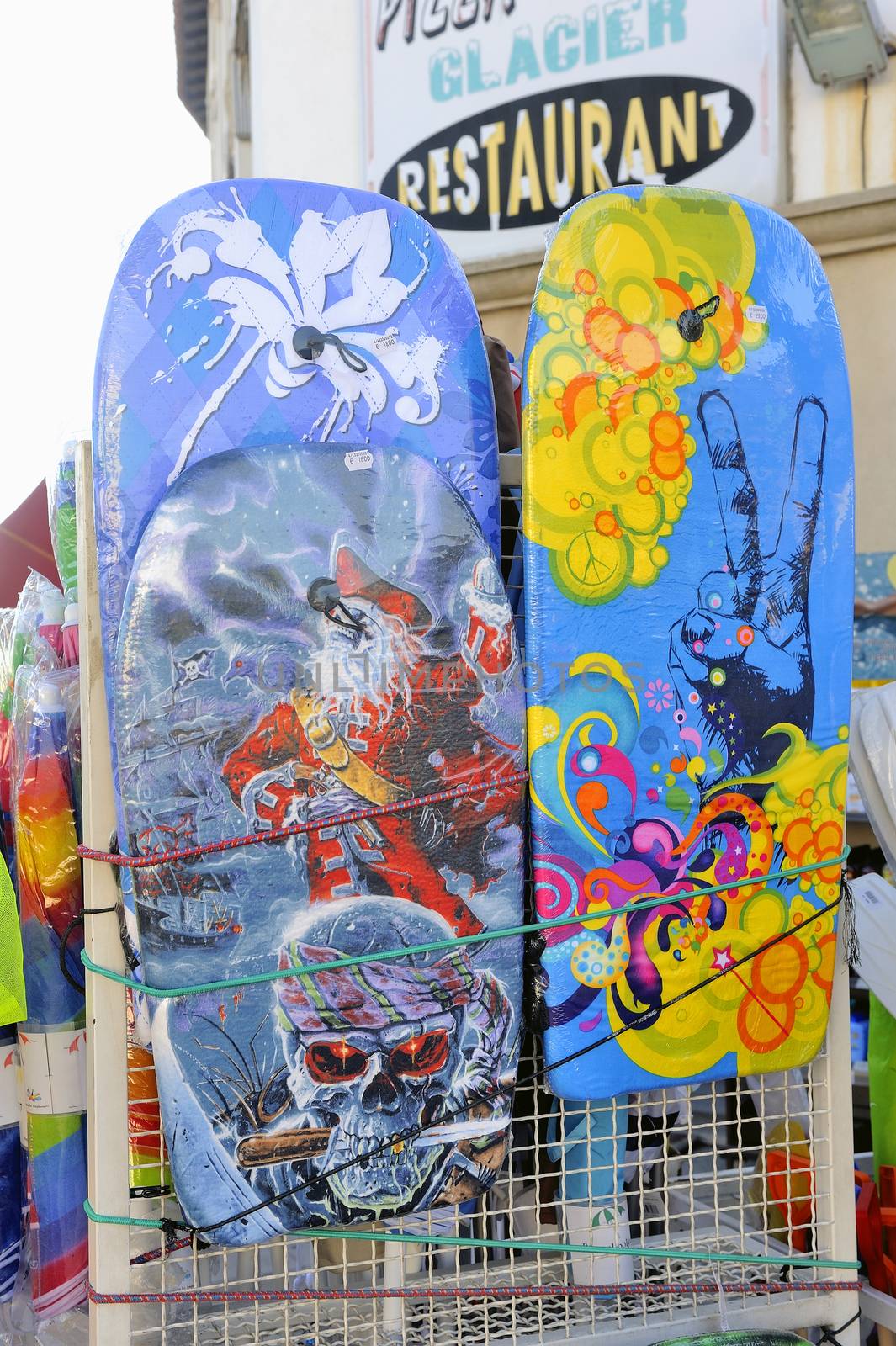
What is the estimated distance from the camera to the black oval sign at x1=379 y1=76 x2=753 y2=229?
3469 millimetres

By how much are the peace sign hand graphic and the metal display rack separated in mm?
251

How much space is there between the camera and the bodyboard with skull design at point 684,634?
1290 millimetres

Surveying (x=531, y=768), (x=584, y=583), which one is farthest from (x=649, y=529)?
(x=531, y=768)

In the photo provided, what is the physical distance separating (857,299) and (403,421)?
8.24 ft

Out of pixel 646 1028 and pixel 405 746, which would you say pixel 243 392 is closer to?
pixel 405 746

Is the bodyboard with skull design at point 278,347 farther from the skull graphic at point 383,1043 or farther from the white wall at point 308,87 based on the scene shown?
the white wall at point 308,87

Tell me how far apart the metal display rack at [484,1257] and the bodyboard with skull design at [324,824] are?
83 mm

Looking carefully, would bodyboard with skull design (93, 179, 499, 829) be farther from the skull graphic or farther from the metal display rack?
the skull graphic

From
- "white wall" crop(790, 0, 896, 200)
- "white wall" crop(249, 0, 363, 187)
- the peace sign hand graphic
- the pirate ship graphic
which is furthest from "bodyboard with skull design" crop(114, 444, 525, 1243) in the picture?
"white wall" crop(249, 0, 363, 187)

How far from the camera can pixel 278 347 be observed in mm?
1216

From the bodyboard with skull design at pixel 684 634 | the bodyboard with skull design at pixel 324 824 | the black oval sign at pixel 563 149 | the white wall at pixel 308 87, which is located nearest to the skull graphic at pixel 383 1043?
the bodyboard with skull design at pixel 324 824

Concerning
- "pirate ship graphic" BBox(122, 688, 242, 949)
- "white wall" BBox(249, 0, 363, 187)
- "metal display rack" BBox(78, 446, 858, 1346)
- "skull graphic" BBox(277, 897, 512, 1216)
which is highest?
"white wall" BBox(249, 0, 363, 187)

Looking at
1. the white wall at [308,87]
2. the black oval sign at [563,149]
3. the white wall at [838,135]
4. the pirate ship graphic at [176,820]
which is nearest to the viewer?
the pirate ship graphic at [176,820]

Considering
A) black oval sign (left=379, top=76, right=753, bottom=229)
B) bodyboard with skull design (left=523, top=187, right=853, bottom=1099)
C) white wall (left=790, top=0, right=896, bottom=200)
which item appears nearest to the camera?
bodyboard with skull design (left=523, top=187, right=853, bottom=1099)
